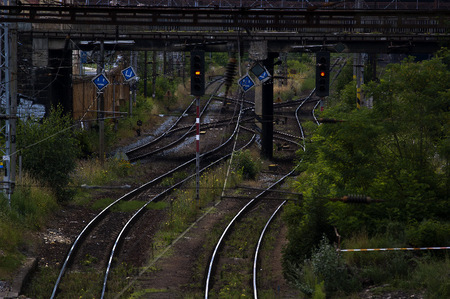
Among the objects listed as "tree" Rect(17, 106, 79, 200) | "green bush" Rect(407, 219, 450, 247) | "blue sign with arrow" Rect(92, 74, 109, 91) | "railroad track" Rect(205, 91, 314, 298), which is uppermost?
"blue sign with arrow" Rect(92, 74, 109, 91)

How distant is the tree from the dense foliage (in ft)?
Answer: 27.4

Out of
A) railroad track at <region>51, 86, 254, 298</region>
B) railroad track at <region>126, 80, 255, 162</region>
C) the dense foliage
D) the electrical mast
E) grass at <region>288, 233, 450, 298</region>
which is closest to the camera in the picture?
grass at <region>288, 233, 450, 298</region>

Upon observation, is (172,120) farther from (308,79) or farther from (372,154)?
(372,154)

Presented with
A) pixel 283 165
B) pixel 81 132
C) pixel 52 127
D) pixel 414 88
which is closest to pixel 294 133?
pixel 283 165

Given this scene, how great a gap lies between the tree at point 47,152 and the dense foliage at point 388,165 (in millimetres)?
8343

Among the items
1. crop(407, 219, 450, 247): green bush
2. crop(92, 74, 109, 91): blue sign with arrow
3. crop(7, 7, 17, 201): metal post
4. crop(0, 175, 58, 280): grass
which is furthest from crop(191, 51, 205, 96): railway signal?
crop(407, 219, 450, 247): green bush

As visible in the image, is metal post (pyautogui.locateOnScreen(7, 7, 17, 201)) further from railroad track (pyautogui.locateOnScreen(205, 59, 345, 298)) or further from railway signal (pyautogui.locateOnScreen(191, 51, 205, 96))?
railroad track (pyautogui.locateOnScreen(205, 59, 345, 298))

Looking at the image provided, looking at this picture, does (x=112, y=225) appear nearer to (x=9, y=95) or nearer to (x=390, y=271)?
(x=9, y=95)

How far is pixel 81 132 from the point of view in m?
28.9

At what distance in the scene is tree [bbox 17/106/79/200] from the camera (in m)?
20.4

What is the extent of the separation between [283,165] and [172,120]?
39.1ft

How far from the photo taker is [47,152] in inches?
817

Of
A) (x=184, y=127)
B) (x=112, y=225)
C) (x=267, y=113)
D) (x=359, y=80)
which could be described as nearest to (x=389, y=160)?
(x=112, y=225)

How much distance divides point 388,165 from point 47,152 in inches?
422
